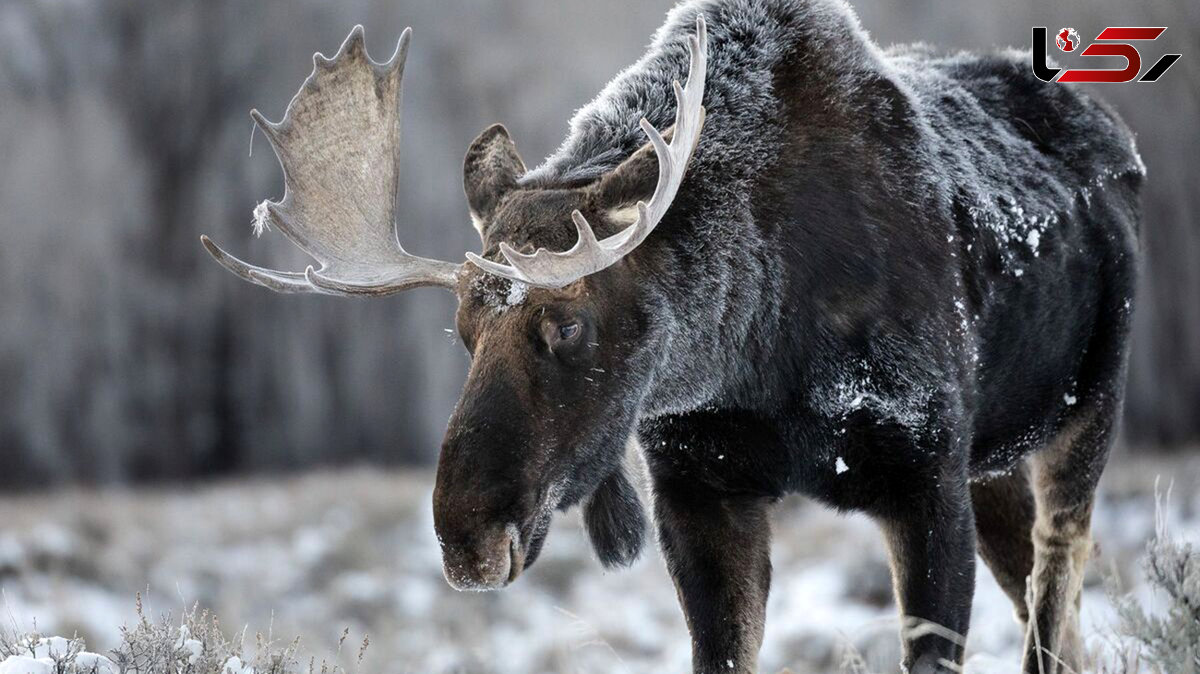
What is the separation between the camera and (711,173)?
3.57 m

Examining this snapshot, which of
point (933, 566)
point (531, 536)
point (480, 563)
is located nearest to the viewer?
point (480, 563)

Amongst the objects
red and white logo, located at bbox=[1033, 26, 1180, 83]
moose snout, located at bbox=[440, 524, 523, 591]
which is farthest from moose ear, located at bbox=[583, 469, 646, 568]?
red and white logo, located at bbox=[1033, 26, 1180, 83]

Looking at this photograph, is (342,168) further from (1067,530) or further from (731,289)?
(1067,530)

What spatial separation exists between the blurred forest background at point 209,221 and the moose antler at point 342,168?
1147cm

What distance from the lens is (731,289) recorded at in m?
3.54

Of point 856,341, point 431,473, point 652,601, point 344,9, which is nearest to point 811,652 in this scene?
point 652,601

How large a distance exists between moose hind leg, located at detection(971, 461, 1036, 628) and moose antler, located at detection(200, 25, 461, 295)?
229 centimetres

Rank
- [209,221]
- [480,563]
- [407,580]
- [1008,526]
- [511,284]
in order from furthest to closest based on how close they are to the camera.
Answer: [209,221] < [407,580] < [1008,526] < [511,284] < [480,563]

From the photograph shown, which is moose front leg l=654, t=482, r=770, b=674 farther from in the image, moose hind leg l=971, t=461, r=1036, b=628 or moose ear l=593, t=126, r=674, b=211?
moose hind leg l=971, t=461, r=1036, b=628

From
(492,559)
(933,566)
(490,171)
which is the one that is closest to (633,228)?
(490,171)

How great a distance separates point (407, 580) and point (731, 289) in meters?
7.84

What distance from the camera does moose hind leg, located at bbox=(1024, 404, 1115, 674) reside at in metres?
4.52

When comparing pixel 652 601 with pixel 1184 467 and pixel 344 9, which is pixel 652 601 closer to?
pixel 1184 467

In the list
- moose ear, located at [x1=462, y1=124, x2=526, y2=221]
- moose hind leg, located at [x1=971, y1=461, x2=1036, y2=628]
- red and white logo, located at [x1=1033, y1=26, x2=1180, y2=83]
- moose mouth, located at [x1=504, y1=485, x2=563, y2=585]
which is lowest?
moose mouth, located at [x1=504, y1=485, x2=563, y2=585]
